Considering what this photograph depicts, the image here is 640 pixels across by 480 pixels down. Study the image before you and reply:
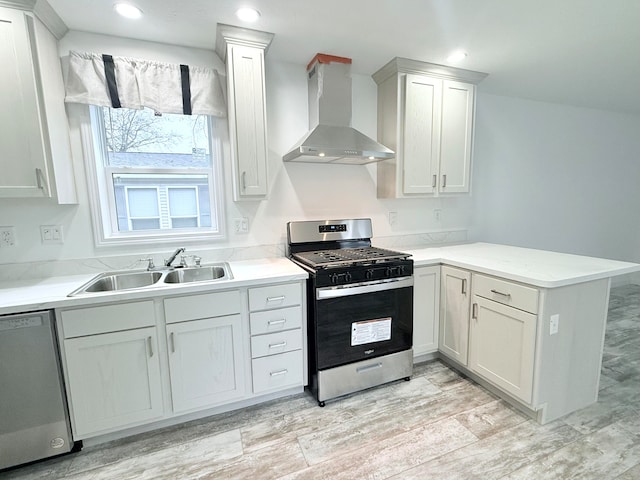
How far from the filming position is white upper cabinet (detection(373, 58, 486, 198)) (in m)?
2.46

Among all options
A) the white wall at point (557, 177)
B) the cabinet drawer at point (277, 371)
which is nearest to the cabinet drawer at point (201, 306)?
the cabinet drawer at point (277, 371)

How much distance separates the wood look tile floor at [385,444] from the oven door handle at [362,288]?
75 cm

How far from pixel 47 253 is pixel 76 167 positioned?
596mm

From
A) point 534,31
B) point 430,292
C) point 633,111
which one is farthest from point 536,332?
point 633,111

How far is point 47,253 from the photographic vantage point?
1.97 m

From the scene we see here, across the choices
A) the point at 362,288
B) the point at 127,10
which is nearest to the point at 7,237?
the point at 127,10

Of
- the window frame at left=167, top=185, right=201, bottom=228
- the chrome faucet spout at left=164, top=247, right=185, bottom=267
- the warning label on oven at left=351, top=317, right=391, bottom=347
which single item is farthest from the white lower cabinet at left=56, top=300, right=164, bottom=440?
the warning label on oven at left=351, top=317, right=391, bottom=347

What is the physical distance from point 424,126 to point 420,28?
0.76m

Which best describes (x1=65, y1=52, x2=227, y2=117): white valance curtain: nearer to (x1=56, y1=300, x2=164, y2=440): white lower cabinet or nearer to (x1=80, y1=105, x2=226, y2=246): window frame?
(x1=80, y1=105, x2=226, y2=246): window frame

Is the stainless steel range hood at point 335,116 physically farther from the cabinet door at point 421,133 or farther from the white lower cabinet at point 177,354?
the white lower cabinet at point 177,354

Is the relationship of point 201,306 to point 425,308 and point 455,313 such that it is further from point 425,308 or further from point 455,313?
point 455,313

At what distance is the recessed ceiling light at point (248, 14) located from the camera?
5.59 ft

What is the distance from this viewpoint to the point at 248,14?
1.75 meters

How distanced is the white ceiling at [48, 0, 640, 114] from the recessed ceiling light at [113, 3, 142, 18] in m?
0.04
